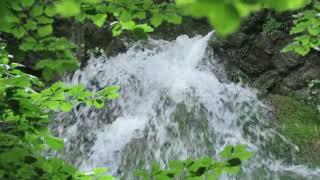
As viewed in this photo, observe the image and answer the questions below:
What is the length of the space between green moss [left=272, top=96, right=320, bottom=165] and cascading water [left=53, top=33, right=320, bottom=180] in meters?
0.28

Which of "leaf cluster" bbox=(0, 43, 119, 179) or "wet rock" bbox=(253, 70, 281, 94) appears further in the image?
"wet rock" bbox=(253, 70, 281, 94)

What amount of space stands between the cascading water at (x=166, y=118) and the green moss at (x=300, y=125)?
28cm

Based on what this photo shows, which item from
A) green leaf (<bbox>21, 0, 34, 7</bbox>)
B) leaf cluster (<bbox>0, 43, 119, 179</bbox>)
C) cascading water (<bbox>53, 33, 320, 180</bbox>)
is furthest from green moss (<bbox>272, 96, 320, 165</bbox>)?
green leaf (<bbox>21, 0, 34, 7</bbox>)

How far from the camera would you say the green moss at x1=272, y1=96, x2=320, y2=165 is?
26.7ft

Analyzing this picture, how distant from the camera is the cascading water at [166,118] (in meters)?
7.88

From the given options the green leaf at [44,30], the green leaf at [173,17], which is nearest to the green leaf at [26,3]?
the green leaf at [44,30]

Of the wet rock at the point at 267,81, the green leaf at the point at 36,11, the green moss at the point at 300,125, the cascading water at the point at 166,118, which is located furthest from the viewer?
the wet rock at the point at 267,81

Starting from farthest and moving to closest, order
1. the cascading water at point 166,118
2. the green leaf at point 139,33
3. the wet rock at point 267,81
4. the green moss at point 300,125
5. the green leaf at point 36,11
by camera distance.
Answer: the wet rock at point 267,81 → the green moss at point 300,125 → the cascading water at point 166,118 → the green leaf at point 139,33 → the green leaf at point 36,11

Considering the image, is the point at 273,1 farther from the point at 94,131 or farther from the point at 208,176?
the point at 94,131

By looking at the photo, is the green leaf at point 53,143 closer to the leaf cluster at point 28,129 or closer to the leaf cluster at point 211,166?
the leaf cluster at point 28,129

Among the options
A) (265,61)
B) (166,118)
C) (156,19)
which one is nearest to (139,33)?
(156,19)

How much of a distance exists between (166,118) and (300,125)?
262 centimetres

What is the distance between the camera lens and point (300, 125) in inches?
355

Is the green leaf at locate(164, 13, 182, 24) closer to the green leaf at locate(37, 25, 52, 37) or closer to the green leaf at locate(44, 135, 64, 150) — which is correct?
the green leaf at locate(37, 25, 52, 37)
